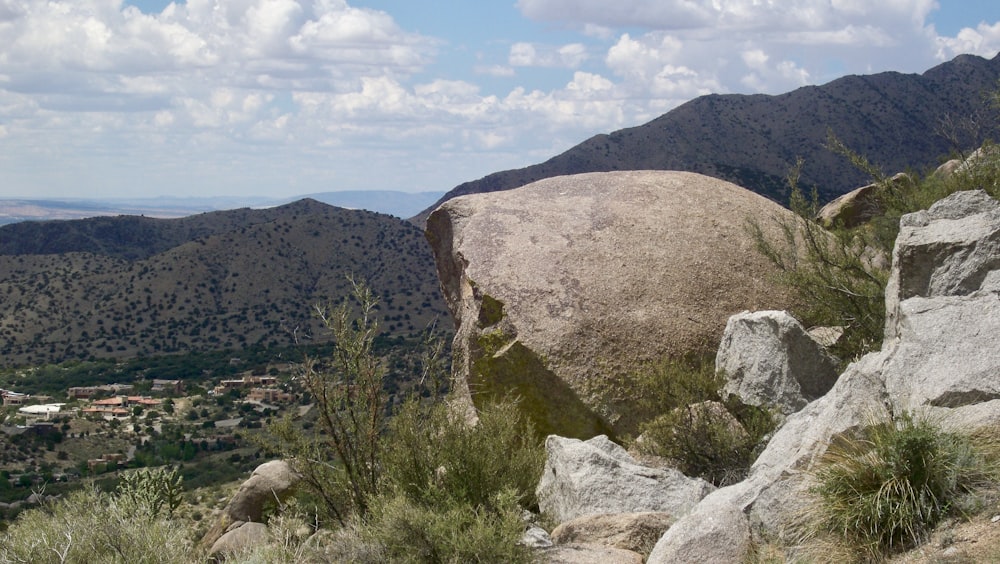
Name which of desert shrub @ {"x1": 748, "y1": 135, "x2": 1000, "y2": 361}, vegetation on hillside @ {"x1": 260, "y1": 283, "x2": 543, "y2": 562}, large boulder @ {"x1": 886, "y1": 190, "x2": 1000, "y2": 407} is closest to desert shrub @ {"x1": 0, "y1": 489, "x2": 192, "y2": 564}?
vegetation on hillside @ {"x1": 260, "y1": 283, "x2": 543, "y2": 562}

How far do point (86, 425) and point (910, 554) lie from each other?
42.5m

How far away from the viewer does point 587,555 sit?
6633mm

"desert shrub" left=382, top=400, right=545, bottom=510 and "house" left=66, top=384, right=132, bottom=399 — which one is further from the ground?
"desert shrub" left=382, top=400, right=545, bottom=510

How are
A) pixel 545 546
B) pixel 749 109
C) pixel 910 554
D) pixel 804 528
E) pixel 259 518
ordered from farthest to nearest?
pixel 749 109 < pixel 259 518 < pixel 545 546 < pixel 804 528 < pixel 910 554

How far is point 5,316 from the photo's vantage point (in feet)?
205

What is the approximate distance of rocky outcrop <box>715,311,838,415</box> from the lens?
915 cm

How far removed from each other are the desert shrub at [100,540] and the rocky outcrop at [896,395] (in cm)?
385

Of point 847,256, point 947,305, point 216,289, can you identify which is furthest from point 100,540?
point 216,289

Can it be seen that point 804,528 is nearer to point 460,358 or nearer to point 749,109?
point 460,358

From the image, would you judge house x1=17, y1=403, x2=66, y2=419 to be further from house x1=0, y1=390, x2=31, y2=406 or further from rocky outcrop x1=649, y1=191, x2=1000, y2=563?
rocky outcrop x1=649, y1=191, x2=1000, y2=563

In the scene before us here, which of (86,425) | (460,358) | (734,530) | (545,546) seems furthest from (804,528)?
(86,425)

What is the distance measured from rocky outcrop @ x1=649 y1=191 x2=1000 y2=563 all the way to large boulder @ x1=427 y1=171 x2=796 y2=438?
283cm

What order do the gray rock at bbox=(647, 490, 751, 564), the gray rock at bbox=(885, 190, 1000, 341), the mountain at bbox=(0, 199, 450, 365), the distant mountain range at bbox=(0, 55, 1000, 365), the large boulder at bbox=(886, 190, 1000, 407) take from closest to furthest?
the gray rock at bbox=(647, 490, 751, 564), the large boulder at bbox=(886, 190, 1000, 407), the gray rock at bbox=(885, 190, 1000, 341), the mountain at bbox=(0, 199, 450, 365), the distant mountain range at bbox=(0, 55, 1000, 365)

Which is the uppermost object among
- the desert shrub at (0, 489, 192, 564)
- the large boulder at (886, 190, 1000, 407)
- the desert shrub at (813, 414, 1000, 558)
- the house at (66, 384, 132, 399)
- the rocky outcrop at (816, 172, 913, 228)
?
the rocky outcrop at (816, 172, 913, 228)
